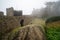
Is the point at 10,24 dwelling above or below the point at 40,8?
below

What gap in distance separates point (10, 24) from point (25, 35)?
16.4 ft

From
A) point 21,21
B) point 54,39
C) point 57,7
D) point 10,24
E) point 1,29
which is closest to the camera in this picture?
point 54,39

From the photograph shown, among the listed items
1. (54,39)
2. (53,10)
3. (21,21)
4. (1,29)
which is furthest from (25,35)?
(53,10)

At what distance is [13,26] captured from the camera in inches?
594

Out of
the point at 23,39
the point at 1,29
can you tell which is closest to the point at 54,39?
the point at 23,39

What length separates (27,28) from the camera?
34.7ft

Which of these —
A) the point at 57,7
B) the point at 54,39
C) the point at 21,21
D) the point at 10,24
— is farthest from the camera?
the point at 57,7

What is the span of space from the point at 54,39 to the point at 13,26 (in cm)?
522

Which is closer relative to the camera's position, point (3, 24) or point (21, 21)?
point (3, 24)

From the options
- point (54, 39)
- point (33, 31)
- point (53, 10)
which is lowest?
point (54, 39)

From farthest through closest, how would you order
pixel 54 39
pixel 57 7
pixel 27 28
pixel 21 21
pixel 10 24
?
pixel 57 7 → pixel 21 21 → pixel 10 24 → pixel 54 39 → pixel 27 28

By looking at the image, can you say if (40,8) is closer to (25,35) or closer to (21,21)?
(21,21)

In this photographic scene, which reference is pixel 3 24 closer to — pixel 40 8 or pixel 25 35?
pixel 25 35

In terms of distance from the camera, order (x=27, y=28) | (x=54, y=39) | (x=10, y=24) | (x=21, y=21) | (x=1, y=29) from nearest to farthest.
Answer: (x=27, y=28) → (x=54, y=39) → (x=1, y=29) → (x=10, y=24) → (x=21, y=21)
